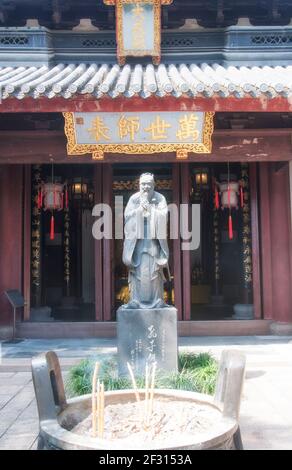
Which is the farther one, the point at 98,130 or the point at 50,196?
the point at 50,196

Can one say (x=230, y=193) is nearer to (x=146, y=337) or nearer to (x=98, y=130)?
(x=98, y=130)

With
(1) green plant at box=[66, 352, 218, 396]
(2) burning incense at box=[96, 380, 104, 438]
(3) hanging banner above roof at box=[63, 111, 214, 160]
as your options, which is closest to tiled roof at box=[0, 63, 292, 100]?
(3) hanging banner above roof at box=[63, 111, 214, 160]

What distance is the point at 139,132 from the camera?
6.89 m

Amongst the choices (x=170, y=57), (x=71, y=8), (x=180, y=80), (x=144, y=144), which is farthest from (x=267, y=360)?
(x=71, y=8)

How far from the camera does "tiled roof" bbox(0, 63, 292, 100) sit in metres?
6.34

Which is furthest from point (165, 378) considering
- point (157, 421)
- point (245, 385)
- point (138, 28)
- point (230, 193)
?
point (138, 28)

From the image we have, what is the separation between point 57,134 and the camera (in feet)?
24.5

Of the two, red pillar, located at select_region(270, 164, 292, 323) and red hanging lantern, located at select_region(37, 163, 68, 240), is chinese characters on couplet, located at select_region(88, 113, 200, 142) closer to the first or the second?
red hanging lantern, located at select_region(37, 163, 68, 240)

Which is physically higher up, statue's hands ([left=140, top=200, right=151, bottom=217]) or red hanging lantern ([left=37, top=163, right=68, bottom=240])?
red hanging lantern ([left=37, top=163, right=68, bottom=240])

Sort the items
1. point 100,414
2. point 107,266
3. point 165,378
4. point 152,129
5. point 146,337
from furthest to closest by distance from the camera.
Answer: point 107,266
point 152,129
point 146,337
point 165,378
point 100,414

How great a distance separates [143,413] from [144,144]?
4804 mm

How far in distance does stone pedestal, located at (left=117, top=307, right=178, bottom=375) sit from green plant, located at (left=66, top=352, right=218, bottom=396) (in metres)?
0.22

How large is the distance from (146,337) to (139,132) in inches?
123

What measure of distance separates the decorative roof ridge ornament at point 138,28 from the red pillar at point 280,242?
3.23 metres
